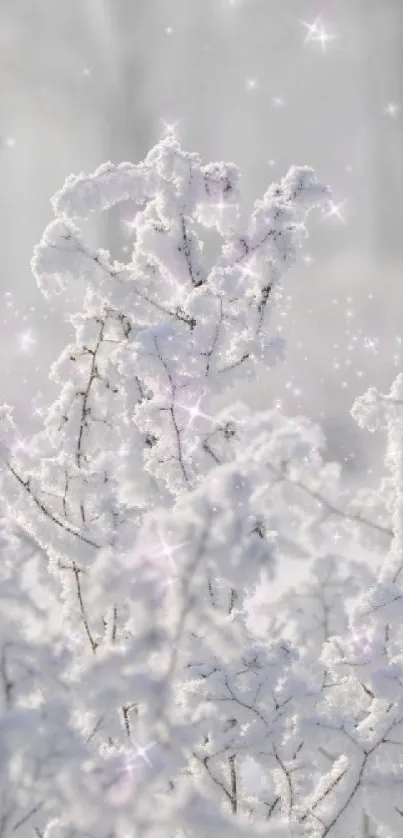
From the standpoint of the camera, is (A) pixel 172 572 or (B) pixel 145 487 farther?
(B) pixel 145 487

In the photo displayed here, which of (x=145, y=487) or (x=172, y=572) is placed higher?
(x=145, y=487)

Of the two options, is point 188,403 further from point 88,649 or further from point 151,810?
point 151,810

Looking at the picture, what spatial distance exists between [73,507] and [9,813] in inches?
50.4

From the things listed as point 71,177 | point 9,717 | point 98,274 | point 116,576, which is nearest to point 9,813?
point 9,717

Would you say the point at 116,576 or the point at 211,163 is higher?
the point at 211,163

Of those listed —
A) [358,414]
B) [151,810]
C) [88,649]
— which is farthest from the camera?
[358,414]

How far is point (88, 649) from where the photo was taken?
3178 mm

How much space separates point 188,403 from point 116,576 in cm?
115

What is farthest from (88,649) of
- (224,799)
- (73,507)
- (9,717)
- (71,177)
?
(71,177)

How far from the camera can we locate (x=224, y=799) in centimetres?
312

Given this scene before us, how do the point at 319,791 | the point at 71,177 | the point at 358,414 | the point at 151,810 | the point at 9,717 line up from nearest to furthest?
the point at 9,717
the point at 151,810
the point at 319,791
the point at 71,177
the point at 358,414

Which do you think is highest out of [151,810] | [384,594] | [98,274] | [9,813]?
[98,274]

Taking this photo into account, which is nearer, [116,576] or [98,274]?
[116,576]

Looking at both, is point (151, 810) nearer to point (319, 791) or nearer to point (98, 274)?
point (319, 791)
